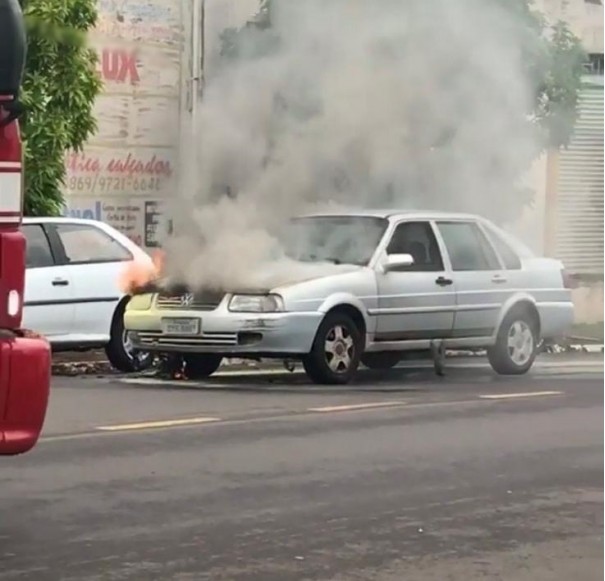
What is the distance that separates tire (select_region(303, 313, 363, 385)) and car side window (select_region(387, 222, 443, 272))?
2.77 ft

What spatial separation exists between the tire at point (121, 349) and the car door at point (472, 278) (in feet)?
9.18

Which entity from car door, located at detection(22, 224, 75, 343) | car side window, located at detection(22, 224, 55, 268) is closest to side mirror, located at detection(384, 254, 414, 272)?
car door, located at detection(22, 224, 75, 343)

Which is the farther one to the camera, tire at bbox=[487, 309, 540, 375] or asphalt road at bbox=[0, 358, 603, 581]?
tire at bbox=[487, 309, 540, 375]

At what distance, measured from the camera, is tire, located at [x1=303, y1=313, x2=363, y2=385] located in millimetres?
13531

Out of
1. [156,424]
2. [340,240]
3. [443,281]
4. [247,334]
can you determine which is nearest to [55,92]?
[340,240]

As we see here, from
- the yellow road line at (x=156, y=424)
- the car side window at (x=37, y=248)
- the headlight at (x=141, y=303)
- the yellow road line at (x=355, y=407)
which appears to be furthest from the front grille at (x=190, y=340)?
the yellow road line at (x=156, y=424)

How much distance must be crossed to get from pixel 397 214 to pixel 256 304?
1701 millimetres

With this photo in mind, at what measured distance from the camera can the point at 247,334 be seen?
13.3m

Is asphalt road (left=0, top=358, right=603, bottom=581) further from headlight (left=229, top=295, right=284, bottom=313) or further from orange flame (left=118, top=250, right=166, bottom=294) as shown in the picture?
orange flame (left=118, top=250, right=166, bottom=294)

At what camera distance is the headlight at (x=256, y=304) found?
13352 mm

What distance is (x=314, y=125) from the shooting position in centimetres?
1296

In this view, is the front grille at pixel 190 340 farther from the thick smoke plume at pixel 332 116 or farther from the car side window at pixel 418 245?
the car side window at pixel 418 245

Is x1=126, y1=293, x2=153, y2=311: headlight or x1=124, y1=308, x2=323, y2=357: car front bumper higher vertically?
x1=126, y1=293, x2=153, y2=311: headlight

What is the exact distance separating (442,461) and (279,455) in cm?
92
